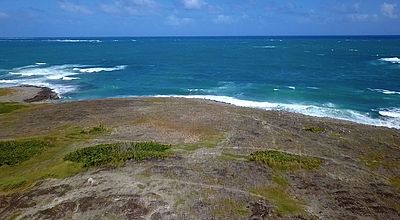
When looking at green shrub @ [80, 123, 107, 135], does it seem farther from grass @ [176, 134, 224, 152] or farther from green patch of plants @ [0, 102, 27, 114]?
green patch of plants @ [0, 102, 27, 114]

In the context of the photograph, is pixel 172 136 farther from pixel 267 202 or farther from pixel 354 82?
pixel 354 82

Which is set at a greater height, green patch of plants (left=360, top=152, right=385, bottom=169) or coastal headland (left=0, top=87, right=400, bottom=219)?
coastal headland (left=0, top=87, right=400, bottom=219)

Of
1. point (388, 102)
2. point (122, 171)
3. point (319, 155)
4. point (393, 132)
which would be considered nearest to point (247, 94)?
point (388, 102)

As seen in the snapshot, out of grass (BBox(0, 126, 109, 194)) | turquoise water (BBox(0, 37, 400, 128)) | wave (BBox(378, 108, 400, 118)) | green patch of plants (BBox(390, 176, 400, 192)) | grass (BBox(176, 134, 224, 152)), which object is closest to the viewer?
green patch of plants (BBox(390, 176, 400, 192))

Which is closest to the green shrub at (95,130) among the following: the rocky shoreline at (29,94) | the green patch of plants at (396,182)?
the rocky shoreline at (29,94)

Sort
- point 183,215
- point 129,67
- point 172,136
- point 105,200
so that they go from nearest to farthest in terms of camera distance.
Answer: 1. point 183,215
2. point 105,200
3. point 172,136
4. point 129,67

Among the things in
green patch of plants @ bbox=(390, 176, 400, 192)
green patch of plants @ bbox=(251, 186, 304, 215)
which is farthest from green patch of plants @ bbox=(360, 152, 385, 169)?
green patch of plants @ bbox=(251, 186, 304, 215)
